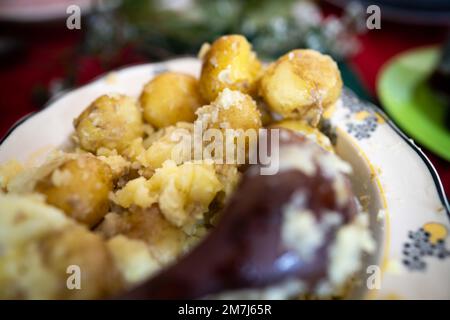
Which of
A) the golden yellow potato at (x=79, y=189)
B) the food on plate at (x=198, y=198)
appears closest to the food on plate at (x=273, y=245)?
the food on plate at (x=198, y=198)

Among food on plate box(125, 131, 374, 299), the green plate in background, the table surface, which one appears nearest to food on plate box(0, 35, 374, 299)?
food on plate box(125, 131, 374, 299)

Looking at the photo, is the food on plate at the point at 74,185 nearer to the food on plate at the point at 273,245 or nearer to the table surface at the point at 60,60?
the food on plate at the point at 273,245

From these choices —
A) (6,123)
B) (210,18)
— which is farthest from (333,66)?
(6,123)

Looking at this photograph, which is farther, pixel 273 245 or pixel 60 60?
pixel 60 60

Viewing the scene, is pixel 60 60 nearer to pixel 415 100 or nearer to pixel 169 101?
pixel 169 101

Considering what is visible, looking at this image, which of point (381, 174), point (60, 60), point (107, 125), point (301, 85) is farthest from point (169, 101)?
point (60, 60)

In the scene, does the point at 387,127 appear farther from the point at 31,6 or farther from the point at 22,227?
the point at 31,6

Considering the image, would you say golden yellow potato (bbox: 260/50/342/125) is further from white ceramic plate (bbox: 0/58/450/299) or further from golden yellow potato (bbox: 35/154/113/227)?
golden yellow potato (bbox: 35/154/113/227)

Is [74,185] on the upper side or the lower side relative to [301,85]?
lower
